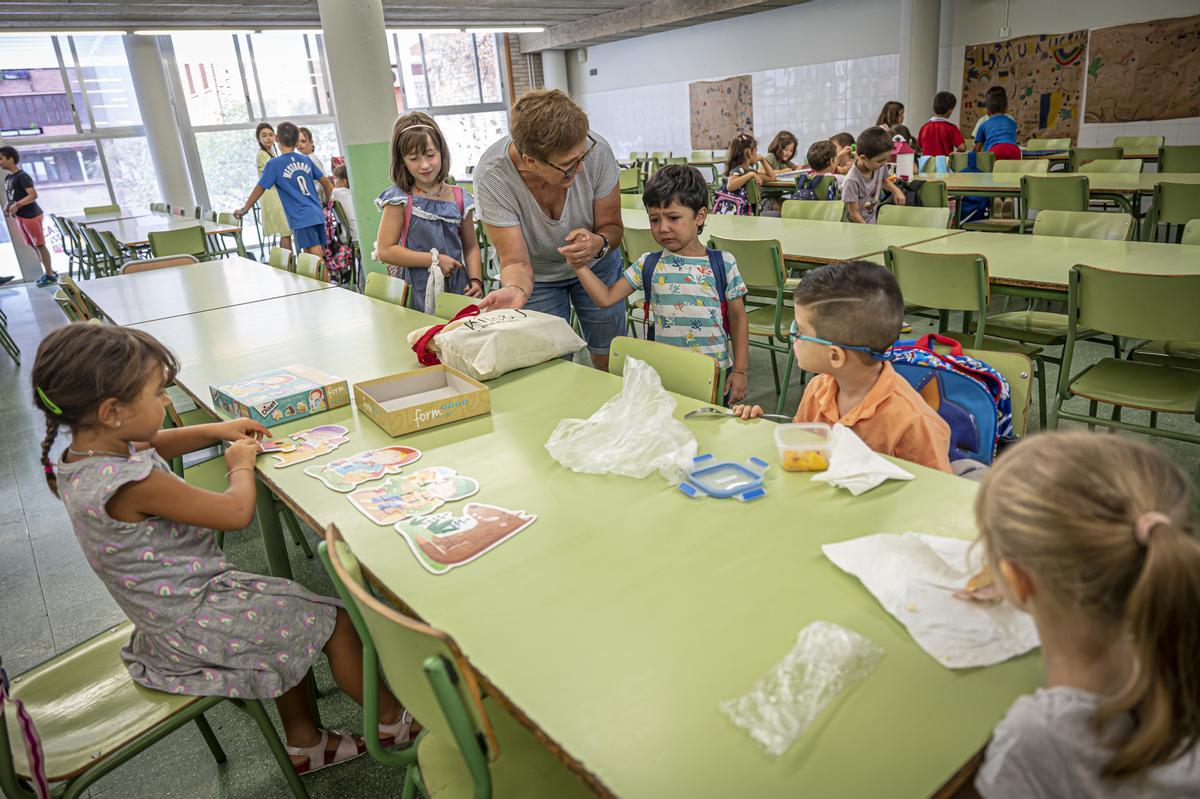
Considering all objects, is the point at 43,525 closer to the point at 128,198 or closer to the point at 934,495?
the point at 934,495

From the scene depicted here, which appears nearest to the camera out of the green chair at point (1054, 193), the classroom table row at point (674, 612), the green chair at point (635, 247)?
the classroom table row at point (674, 612)

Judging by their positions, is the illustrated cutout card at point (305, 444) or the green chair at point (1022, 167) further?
the green chair at point (1022, 167)

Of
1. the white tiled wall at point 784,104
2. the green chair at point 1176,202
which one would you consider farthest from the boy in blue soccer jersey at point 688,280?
the white tiled wall at point 784,104

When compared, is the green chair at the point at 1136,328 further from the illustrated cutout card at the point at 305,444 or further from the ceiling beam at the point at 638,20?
the ceiling beam at the point at 638,20

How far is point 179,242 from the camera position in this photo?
6.52m

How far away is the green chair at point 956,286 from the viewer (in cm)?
286

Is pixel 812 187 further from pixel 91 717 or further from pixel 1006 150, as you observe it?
pixel 91 717

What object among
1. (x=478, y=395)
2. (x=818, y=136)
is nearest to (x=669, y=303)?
(x=478, y=395)

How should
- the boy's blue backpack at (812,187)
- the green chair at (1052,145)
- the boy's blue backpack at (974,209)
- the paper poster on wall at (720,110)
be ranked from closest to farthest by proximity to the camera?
Result: the boy's blue backpack at (812,187), the boy's blue backpack at (974,209), the green chair at (1052,145), the paper poster on wall at (720,110)

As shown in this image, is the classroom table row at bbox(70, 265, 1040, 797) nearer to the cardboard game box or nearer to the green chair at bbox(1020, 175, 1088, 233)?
the cardboard game box

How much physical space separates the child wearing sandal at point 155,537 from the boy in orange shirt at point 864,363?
1.10 m

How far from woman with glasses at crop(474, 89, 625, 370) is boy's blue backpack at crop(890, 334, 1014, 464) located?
1117 millimetres

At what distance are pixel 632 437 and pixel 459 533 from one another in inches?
17.8

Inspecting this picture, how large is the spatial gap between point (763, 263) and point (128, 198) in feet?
38.2
